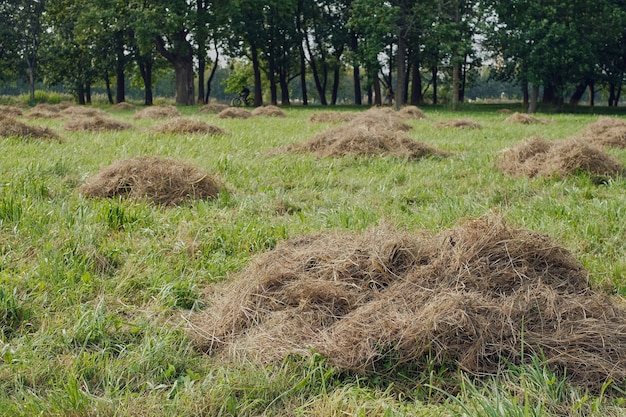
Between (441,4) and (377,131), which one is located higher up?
(441,4)

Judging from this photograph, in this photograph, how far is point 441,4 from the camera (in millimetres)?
28484

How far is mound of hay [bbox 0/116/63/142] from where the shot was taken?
10056mm

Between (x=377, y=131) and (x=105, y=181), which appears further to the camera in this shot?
(x=377, y=131)

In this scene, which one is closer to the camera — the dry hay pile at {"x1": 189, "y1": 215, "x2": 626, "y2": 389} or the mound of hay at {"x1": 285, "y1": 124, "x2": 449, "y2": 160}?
the dry hay pile at {"x1": 189, "y1": 215, "x2": 626, "y2": 389}

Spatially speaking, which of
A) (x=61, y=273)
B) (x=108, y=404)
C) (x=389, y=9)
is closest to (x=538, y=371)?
(x=108, y=404)

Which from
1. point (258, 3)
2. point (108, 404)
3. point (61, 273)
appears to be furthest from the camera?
point (258, 3)

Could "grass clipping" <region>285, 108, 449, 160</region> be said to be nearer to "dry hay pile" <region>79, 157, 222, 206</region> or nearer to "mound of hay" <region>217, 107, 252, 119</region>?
"dry hay pile" <region>79, 157, 222, 206</region>

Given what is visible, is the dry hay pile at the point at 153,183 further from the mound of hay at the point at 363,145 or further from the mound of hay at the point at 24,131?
the mound of hay at the point at 24,131

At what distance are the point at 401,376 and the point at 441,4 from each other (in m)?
28.4

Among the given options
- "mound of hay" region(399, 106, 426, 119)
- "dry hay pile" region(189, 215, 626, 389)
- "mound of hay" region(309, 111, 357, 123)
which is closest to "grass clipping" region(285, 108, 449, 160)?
"dry hay pile" region(189, 215, 626, 389)

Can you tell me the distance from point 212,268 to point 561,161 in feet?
16.7

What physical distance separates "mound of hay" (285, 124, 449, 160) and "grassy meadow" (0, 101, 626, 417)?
424 millimetres

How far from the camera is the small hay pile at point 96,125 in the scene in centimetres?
1242

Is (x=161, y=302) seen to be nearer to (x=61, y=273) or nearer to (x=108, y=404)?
(x=61, y=273)
